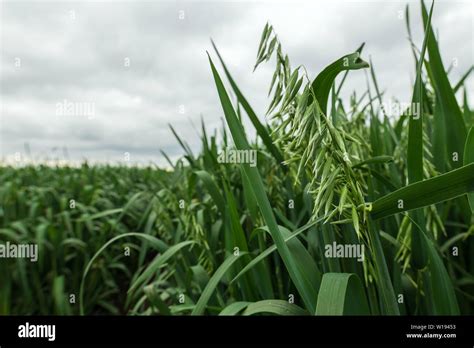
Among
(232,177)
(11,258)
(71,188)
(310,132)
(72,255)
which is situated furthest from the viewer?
(71,188)

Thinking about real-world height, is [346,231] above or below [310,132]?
below

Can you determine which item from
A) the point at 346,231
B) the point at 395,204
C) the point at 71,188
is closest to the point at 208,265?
the point at 346,231

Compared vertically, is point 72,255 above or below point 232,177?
below

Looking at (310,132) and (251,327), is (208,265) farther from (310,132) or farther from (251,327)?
(310,132)

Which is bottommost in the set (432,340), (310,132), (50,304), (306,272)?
(50,304)

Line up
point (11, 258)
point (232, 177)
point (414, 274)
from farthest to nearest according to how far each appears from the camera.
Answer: point (11, 258), point (232, 177), point (414, 274)

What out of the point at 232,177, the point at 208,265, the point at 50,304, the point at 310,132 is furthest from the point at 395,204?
the point at 50,304

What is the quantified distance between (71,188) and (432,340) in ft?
7.95

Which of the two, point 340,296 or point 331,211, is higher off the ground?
point 331,211

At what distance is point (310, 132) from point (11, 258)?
1901 millimetres

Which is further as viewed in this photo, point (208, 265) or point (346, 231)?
A: point (208, 265)

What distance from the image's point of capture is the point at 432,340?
1.71 ft

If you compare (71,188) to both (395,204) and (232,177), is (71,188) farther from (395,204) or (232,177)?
(395,204)

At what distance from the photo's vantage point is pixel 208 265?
3.09ft
